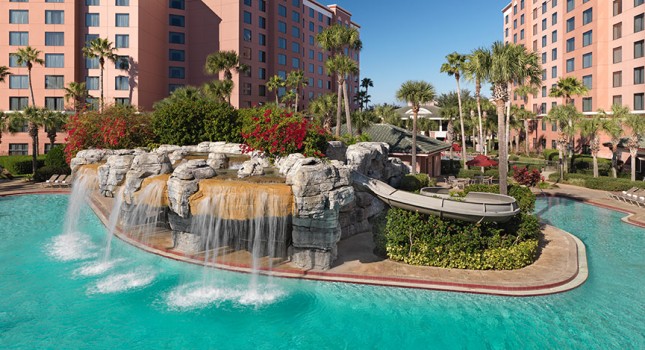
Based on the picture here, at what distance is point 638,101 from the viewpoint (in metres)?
49.0

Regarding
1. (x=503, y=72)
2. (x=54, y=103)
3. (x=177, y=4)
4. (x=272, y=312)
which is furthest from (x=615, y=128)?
(x=54, y=103)

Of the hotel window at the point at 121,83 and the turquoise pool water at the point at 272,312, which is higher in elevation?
the hotel window at the point at 121,83

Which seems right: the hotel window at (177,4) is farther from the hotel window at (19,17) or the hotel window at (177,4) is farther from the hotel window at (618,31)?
the hotel window at (618,31)

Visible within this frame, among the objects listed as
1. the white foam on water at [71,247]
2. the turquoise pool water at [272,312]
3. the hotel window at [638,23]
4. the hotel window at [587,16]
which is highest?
the hotel window at [587,16]

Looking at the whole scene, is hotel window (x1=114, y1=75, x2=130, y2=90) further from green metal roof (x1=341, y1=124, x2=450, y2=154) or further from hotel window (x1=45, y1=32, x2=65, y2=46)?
green metal roof (x1=341, y1=124, x2=450, y2=154)

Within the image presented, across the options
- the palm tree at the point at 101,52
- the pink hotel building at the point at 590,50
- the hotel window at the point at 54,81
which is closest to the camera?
the pink hotel building at the point at 590,50

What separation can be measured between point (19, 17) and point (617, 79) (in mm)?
81911

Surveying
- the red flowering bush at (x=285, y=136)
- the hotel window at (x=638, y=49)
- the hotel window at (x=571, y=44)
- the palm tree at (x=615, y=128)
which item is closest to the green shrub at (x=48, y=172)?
the red flowering bush at (x=285, y=136)

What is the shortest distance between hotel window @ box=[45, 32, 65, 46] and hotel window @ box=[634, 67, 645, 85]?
75910mm

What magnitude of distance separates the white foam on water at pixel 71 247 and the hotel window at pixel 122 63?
1609 inches

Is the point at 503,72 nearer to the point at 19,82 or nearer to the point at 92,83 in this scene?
the point at 92,83

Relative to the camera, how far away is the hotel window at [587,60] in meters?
56.1

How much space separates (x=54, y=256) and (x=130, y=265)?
420 cm

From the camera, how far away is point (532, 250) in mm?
16922
